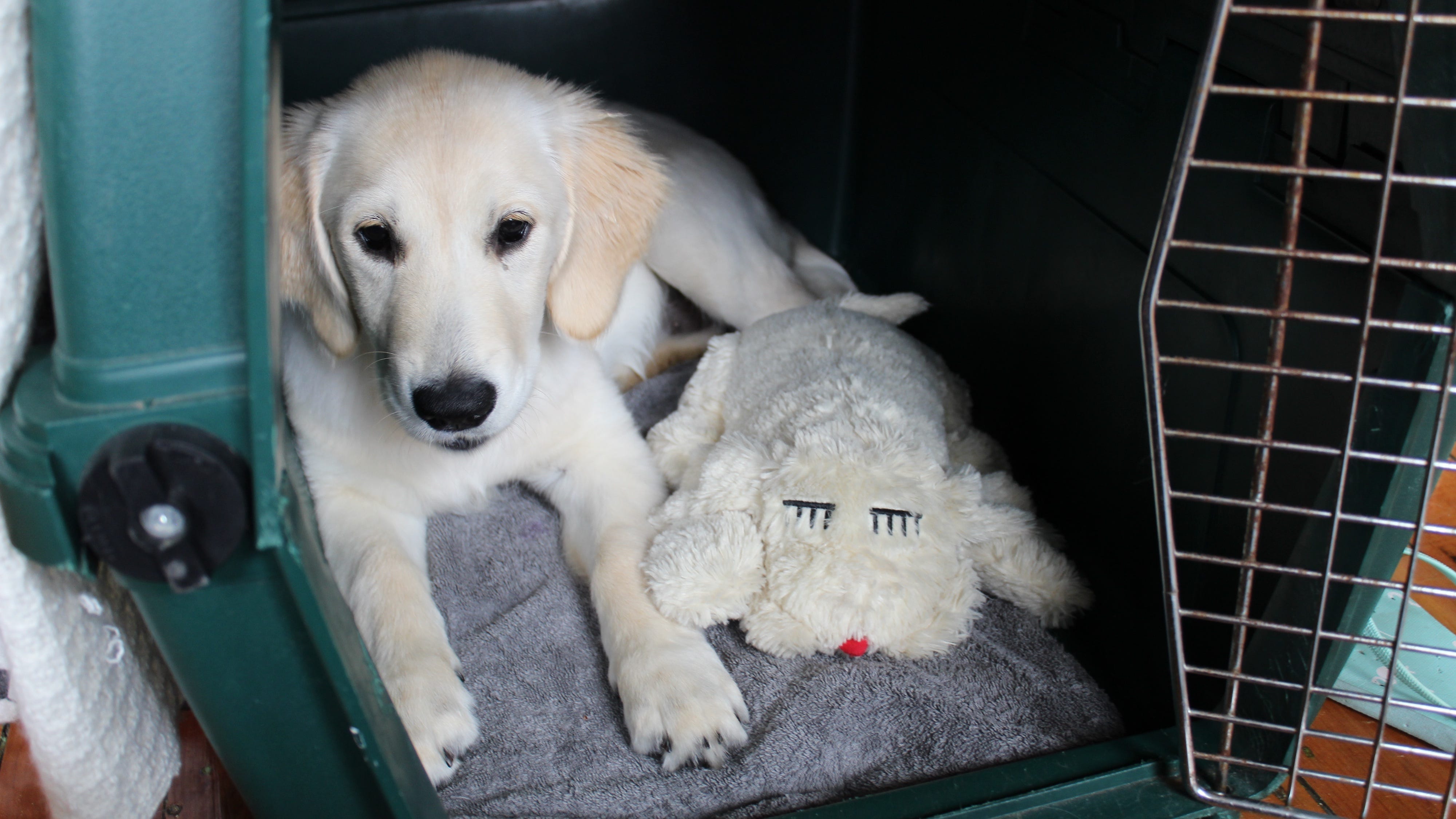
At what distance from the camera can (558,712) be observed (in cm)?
131

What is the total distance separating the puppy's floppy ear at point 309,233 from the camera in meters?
1.32

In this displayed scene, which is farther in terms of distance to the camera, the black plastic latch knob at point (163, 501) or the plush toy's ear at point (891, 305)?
the plush toy's ear at point (891, 305)

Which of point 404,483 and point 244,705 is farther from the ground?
point 244,705

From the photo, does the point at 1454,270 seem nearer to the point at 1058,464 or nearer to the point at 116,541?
the point at 1058,464

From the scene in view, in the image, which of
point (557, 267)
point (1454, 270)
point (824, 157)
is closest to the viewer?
point (1454, 270)

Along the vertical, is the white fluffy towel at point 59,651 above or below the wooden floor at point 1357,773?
above

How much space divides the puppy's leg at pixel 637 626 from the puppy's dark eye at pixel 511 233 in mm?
435

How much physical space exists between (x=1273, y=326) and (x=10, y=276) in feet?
3.32

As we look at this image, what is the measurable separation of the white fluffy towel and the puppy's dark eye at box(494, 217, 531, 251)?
61 centimetres

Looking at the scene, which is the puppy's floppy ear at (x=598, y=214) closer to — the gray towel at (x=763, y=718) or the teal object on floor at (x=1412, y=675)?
the gray towel at (x=763, y=718)

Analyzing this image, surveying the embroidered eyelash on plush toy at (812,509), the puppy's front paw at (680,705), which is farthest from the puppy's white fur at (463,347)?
the embroidered eyelash on plush toy at (812,509)

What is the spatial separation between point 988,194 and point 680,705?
1107 mm

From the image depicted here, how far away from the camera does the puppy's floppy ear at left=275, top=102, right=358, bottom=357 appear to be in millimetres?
1320

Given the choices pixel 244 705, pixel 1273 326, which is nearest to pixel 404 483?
pixel 244 705
